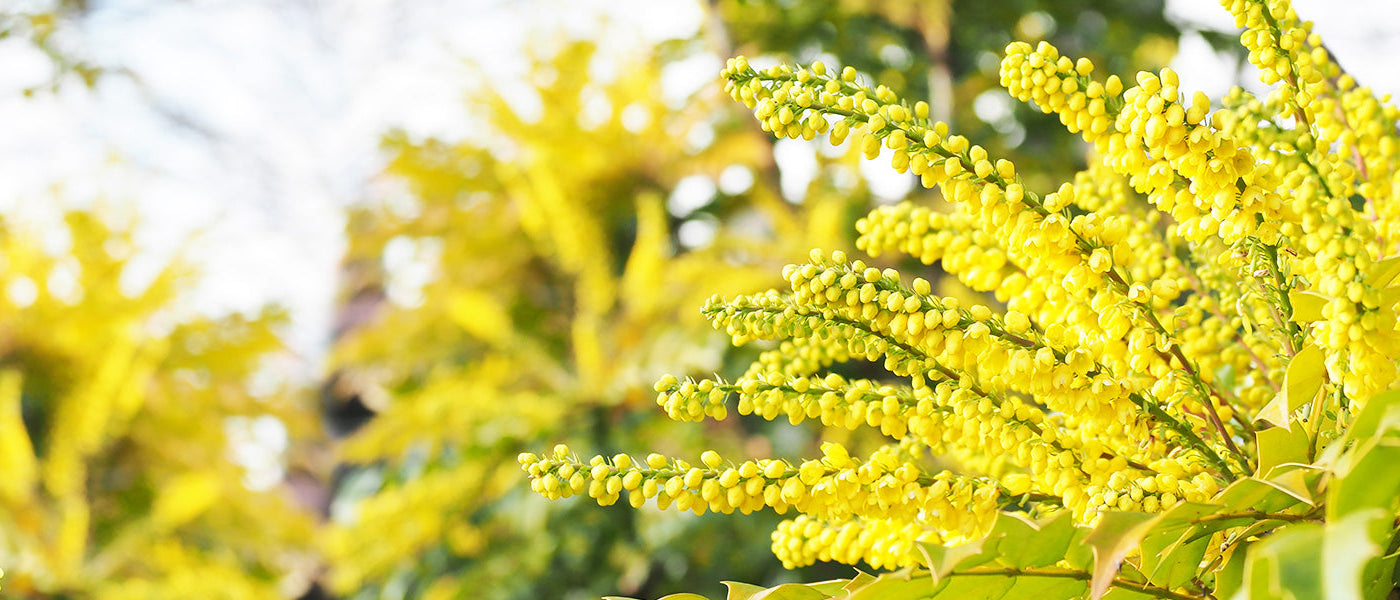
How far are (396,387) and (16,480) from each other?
2.61 feet

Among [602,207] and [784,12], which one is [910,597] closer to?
[784,12]

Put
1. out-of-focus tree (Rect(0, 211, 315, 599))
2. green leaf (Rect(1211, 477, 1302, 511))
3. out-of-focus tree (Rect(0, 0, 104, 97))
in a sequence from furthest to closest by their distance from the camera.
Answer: out-of-focus tree (Rect(0, 211, 315, 599)) → out-of-focus tree (Rect(0, 0, 104, 97)) → green leaf (Rect(1211, 477, 1302, 511))

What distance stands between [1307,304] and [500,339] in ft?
5.49

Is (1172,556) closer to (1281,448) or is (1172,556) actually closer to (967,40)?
(1281,448)

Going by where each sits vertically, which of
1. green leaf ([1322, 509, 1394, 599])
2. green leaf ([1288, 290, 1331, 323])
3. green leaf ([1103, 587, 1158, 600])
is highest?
green leaf ([1288, 290, 1331, 323])

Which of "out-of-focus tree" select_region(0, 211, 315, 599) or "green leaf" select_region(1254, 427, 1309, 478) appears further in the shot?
"out-of-focus tree" select_region(0, 211, 315, 599)

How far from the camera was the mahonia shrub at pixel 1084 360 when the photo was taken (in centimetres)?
38

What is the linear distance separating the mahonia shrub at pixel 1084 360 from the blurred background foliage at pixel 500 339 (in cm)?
106

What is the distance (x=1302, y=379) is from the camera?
0.40 meters

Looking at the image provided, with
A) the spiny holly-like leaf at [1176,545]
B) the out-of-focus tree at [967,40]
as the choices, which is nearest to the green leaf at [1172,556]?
the spiny holly-like leaf at [1176,545]

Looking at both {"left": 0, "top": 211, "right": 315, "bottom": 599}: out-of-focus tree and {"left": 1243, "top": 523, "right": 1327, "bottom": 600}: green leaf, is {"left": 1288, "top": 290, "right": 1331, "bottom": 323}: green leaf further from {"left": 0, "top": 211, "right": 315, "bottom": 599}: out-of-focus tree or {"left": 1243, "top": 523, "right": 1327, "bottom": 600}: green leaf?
{"left": 0, "top": 211, "right": 315, "bottom": 599}: out-of-focus tree

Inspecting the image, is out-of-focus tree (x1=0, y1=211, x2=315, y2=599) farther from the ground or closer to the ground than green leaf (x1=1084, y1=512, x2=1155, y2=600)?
farther from the ground

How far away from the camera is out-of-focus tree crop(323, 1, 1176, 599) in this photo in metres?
1.68

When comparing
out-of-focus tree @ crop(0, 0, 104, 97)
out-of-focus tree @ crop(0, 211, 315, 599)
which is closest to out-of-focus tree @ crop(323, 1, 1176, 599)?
out-of-focus tree @ crop(0, 211, 315, 599)
